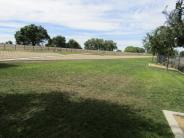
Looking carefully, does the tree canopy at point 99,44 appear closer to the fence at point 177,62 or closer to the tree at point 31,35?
the tree at point 31,35

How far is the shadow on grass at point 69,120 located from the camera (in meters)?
6.80

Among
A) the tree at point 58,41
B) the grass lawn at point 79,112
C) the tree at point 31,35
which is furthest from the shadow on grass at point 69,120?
the tree at point 58,41

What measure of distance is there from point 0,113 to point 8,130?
4.19ft

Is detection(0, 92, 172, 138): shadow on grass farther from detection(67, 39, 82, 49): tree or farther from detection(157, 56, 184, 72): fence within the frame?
detection(67, 39, 82, 49): tree

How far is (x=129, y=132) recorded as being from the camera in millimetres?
7098

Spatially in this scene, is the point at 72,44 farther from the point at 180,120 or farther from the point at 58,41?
the point at 180,120

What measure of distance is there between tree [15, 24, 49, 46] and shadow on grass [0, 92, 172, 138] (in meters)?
105

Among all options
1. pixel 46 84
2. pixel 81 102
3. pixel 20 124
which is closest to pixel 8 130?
pixel 20 124

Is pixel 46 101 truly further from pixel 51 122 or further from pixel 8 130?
pixel 8 130

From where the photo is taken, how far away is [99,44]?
15350 cm

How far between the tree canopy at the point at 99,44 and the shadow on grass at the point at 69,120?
143 m

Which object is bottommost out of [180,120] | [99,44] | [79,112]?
[99,44]

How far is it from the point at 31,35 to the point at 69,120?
357 ft

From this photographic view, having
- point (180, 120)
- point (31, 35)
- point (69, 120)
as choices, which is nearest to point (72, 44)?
point (31, 35)
